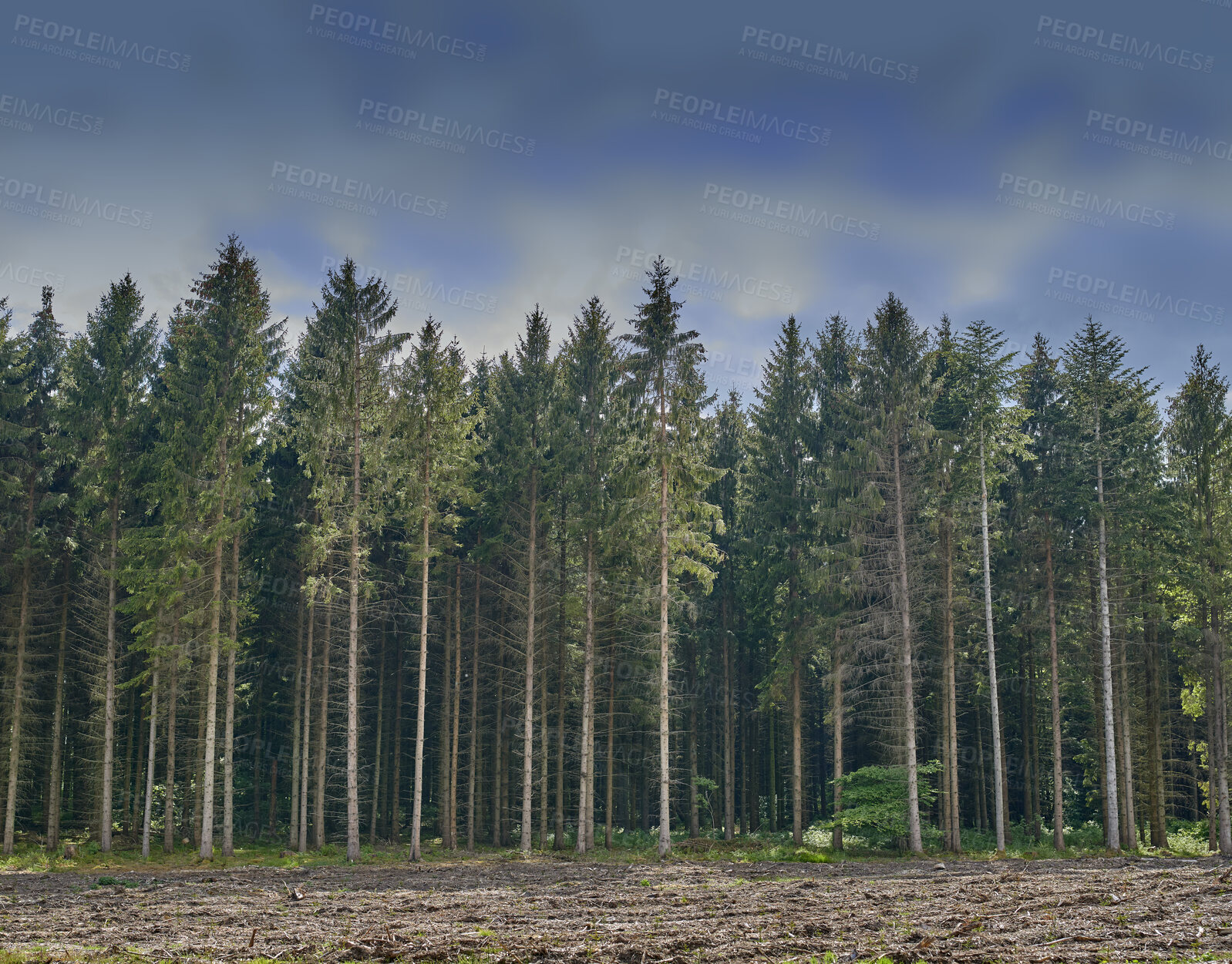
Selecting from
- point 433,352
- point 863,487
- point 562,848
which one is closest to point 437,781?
point 562,848

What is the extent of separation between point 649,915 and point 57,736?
76.0ft

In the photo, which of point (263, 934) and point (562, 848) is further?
point (562, 848)

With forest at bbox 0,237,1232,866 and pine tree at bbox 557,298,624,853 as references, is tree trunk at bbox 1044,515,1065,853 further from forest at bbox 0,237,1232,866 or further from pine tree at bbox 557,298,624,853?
pine tree at bbox 557,298,624,853

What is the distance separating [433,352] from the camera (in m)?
29.1

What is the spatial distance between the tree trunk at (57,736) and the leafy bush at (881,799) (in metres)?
24.6

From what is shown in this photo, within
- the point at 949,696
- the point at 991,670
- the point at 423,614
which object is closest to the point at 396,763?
the point at 423,614

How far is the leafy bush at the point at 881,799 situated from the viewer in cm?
2814

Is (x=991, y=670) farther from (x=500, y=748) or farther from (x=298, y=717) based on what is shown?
(x=298, y=717)

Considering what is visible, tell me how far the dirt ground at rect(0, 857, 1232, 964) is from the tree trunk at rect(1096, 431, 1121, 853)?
870 centimetres

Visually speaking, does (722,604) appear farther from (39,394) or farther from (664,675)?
(39,394)

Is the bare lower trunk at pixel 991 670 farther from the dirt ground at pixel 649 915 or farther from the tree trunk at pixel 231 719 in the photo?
the tree trunk at pixel 231 719

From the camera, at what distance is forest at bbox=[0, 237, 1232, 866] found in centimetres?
2769

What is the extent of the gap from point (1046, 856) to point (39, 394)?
115 ft

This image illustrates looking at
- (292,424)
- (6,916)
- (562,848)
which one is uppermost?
(292,424)
